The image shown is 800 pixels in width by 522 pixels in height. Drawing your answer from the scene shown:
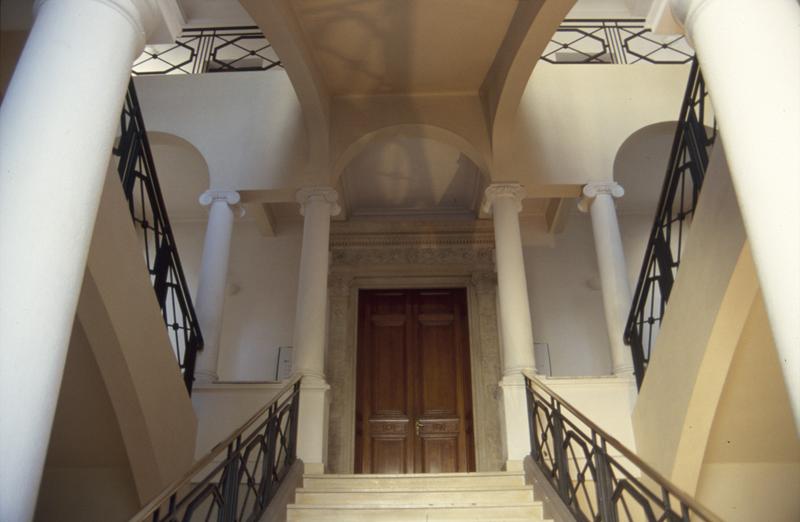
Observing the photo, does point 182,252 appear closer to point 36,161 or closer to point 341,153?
point 341,153

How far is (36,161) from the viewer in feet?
6.31

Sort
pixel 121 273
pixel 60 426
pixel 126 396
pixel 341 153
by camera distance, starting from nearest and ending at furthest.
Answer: pixel 121 273 < pixel 126 396 < pixel 60 426 < pixel 341 153

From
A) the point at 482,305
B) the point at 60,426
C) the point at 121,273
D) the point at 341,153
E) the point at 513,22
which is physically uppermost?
the point at 513,22

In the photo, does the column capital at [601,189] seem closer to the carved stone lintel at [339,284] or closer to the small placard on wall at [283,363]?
the carved stone lintel at [339,284]

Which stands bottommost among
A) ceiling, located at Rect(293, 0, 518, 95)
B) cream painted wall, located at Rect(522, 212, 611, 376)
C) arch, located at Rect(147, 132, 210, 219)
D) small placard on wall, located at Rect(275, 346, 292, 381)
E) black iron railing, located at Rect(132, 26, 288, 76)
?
small placard on wall, located at Rect(275, 346, 292, 381)

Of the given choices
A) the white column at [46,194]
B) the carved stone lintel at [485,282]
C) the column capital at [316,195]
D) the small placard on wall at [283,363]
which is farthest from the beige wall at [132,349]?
the carved stone lintel at [485,282]

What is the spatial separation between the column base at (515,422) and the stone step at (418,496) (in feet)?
2.27

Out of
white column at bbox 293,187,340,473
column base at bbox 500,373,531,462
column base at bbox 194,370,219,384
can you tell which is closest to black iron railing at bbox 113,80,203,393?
column base at bbox 194,370,219,384

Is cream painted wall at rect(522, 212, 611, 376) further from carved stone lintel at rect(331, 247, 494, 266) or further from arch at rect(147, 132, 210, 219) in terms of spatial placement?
arch at rect(147, 132, 210, 219)

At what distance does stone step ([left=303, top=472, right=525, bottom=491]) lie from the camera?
462 cm

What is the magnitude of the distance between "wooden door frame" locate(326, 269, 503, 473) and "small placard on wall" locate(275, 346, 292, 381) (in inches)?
20.4

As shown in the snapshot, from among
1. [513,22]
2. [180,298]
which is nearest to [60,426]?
[180,298]

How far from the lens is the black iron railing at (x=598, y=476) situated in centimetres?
270

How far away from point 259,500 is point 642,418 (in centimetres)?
311
